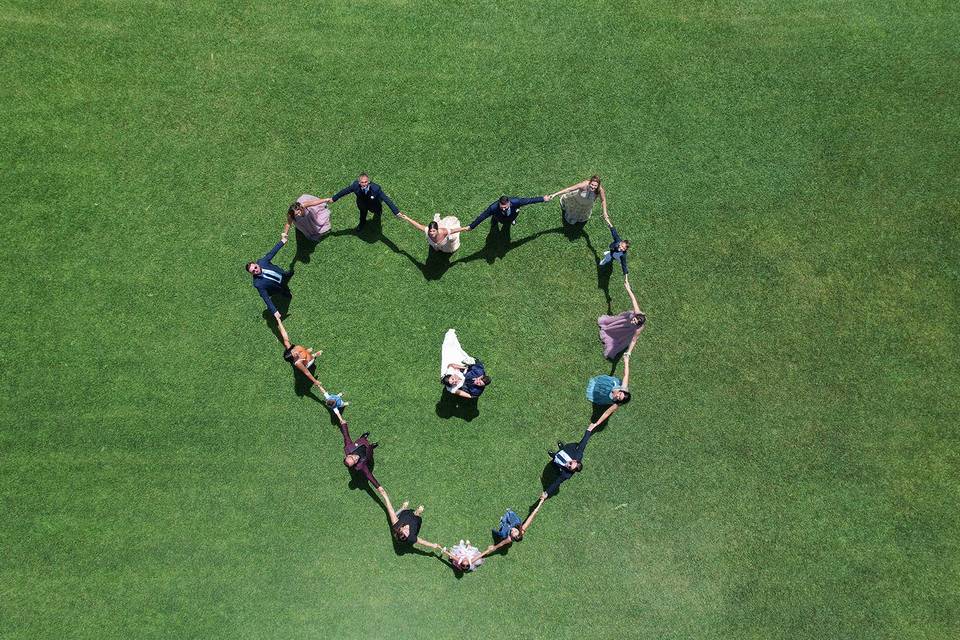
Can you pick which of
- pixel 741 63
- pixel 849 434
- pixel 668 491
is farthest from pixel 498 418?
pixel 741 63

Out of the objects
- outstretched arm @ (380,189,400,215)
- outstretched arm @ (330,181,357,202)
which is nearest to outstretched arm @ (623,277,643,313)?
outstretched arm @ (380,189,400,215)

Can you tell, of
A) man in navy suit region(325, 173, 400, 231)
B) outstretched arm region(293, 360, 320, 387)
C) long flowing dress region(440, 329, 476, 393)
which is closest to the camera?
man in navy suit region(325, 173, 400, 231)

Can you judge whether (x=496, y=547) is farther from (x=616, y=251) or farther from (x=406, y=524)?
(x=616, y=251)

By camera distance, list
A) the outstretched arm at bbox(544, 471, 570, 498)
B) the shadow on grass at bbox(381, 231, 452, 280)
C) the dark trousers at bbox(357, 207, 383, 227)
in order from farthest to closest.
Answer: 1. the shadow on grass at bbox(381, 231, 452, 280)
2. the dark trousers at bbox(357, 207, 383, 227)
3. the outstretched arm at bbox(544, 471, 570, 498)

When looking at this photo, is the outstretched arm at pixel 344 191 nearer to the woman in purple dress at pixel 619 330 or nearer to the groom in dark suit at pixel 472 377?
the groom in dark suit at pixel 472 377

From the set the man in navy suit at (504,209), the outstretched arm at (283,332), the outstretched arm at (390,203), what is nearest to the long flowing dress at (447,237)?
the man in navy suit at (504,209)

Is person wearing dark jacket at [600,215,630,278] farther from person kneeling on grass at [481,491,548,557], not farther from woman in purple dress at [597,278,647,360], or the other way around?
person kneeling on grass at [481,491,548,557]

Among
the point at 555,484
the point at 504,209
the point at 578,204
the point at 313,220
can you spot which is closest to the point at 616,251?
the point at 578,204
